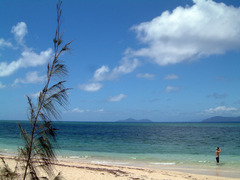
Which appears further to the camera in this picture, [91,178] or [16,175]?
[91,178]

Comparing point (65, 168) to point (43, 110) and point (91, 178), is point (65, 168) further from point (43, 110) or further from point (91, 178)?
point (43, 110)

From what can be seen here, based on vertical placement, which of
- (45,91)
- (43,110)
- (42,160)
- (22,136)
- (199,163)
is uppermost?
(45,91)

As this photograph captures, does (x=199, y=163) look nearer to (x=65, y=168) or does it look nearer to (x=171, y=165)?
(x=171, y=165)

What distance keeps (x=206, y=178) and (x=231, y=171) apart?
4000 millimetres

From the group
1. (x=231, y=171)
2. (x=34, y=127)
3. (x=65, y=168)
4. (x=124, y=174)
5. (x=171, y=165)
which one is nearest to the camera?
(x=34, y=127)

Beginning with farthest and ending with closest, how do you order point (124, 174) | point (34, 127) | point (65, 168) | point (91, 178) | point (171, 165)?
point (171, 165) < point (65, 168) < point (124, 174) < point (91, 178) < point (34, 127)

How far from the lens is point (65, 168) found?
47.3ft

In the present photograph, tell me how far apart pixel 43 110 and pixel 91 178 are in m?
9.91

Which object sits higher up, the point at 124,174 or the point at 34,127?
the point at 34,127

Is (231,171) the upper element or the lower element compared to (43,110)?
lower

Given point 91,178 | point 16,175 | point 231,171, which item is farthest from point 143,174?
point 16,175

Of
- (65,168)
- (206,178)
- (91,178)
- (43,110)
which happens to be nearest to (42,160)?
(43,110)

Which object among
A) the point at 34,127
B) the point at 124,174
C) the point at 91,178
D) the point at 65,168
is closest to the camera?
the point at 34,127

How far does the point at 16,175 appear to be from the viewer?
3.45 meters
